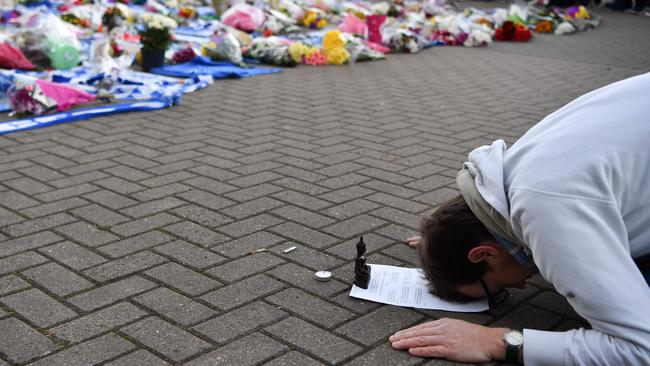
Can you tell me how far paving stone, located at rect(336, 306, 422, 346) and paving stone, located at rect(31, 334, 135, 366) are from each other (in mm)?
709

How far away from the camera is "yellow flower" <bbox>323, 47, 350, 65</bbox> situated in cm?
815

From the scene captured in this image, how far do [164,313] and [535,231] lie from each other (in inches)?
51.7

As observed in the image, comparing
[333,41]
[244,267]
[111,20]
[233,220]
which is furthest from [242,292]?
[111,20]

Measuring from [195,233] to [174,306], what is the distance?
0.70 metres

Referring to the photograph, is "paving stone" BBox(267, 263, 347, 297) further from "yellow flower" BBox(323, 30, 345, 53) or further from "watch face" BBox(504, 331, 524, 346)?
"yellow flower" BBox(323, 30, 345, 53)

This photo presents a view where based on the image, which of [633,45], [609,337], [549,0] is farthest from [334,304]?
[549,0]

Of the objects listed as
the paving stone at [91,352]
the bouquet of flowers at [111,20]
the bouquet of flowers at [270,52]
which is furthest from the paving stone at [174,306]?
the bouquet of flowers at [111,20]

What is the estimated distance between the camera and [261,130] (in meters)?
5.25

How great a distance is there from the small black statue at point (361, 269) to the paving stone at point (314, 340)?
0.32 m

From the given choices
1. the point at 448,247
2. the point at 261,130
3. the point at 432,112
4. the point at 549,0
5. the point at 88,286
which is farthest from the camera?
the point at 549,0

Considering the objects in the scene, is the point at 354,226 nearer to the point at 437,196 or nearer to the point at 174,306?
the point at 437,196

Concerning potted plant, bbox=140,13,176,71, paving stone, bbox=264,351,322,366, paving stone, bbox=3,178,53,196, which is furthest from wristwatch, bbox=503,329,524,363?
potted plant, bbox=140,13,176,71

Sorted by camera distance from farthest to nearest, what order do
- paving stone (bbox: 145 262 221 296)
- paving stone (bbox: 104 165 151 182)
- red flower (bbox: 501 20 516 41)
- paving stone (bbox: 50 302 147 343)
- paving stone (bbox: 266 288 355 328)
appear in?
red flower (bbox: 501 20 516 41) < paving stone (bbox: 104 165 151 182) < paving stone (bbox: 145 262 221 296) < paving stone (bbox: 266 288 355 328) < paving stone (bbox: 50 302 147 343)

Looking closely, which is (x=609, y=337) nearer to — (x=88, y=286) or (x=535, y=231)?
(x=535, y=231)
